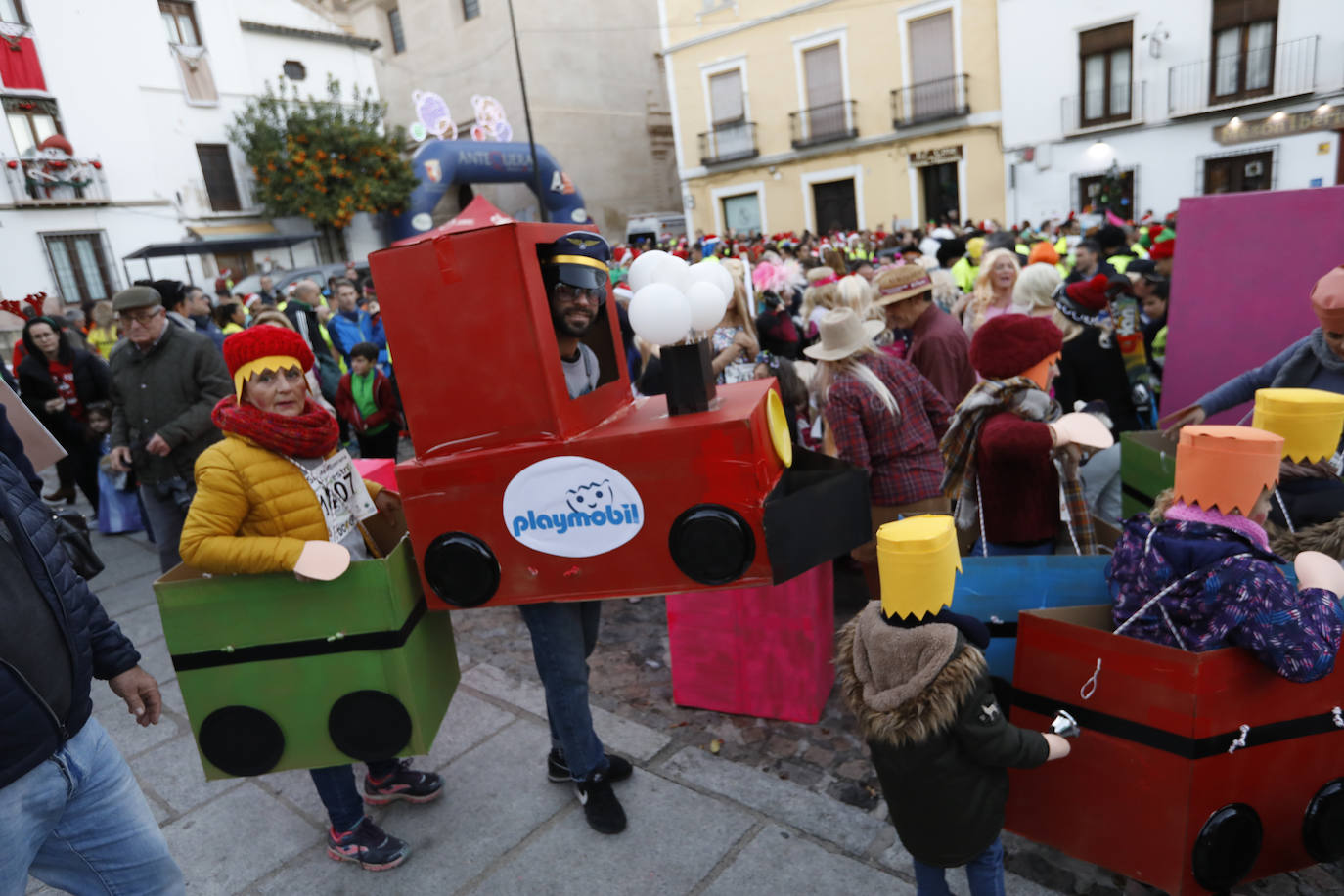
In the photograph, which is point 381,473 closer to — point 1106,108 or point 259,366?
point 259,366

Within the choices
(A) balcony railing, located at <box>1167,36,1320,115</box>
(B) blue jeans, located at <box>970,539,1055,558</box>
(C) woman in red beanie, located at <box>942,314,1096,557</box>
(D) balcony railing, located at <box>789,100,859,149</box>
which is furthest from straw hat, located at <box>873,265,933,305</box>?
(D) balcony railing, located at <box>789,100,859,149</box>

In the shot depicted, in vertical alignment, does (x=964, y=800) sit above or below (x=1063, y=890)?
above

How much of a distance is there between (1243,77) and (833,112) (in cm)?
988

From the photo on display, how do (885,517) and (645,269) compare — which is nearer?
(645,269)

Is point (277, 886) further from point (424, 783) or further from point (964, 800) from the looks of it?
point (964, 800)

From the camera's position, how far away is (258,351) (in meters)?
2.22

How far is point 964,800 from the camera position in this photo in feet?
6.04

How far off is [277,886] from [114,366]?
9.12 ft

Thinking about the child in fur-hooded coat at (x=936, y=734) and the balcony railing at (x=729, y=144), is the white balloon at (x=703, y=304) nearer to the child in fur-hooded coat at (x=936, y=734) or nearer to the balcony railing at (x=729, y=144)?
the child in fur-hooded coat at (x=936, y=734)

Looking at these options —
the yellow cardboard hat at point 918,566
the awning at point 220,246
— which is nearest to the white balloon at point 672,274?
the yellow cardboard hat at point 918,566

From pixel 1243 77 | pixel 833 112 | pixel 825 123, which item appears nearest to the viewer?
pixel 1243 77

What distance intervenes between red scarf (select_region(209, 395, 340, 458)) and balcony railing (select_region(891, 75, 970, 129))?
21773 millimetres

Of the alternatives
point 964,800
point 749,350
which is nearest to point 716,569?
point 964,800

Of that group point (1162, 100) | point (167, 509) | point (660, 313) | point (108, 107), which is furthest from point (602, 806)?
point (1162, 100)
